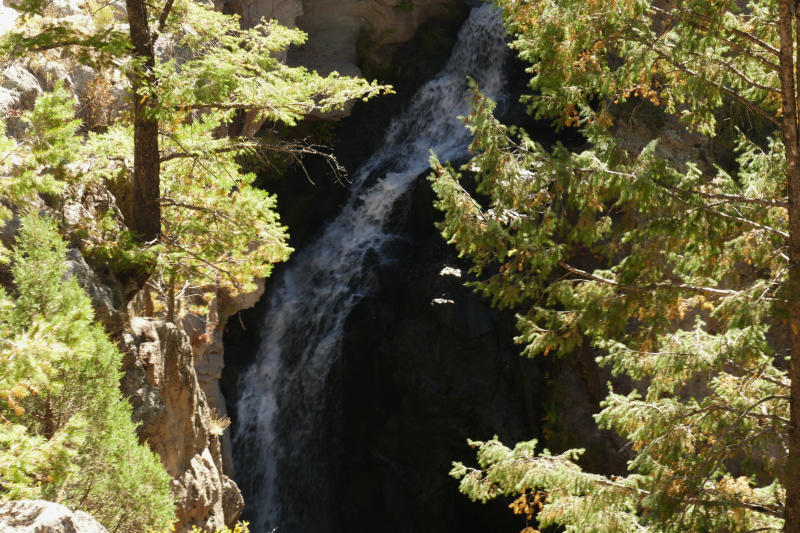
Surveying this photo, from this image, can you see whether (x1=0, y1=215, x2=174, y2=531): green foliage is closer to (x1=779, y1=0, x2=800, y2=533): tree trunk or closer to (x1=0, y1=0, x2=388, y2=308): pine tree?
(x1=0, y1=0, x2=388, y2=308): pine tree

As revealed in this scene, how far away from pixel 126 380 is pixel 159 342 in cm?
106

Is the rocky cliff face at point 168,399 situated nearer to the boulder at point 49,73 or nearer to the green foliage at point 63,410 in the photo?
the green foliage at point 63,410

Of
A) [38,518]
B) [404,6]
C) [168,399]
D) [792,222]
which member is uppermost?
[404,6]

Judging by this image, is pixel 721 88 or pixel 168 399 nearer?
pixel 721 88

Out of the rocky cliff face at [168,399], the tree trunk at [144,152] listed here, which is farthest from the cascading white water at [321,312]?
the tree trunk at [144,152]

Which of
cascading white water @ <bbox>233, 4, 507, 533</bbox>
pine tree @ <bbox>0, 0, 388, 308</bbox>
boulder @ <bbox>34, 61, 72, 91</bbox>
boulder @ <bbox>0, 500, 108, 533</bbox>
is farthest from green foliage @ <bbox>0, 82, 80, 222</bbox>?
cascading white water @ <bbox>233, 4, 507, 533</bbox>

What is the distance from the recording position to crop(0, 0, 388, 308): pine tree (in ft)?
18.0

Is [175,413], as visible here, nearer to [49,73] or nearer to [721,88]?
[49,73]

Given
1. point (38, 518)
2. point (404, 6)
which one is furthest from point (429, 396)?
→ point (404, 6)

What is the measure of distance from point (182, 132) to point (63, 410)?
3.37 metres

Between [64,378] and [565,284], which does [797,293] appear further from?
[64,378]

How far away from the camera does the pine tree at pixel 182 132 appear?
5477 mm

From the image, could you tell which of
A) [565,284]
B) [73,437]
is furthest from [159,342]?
[565,284]

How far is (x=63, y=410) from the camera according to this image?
420cm
